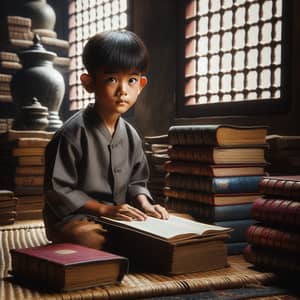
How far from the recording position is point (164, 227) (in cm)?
190

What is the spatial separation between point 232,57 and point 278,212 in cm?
150

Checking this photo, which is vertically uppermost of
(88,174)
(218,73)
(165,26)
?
(165,26)

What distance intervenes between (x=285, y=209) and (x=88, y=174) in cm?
77

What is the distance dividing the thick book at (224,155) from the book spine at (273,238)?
36 centimetres

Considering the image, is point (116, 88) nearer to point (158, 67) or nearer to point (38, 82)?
point (158, 67)

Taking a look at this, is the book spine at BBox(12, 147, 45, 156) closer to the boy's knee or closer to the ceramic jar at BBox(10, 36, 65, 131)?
the ceramic jar at BBox(10, 36, 65, 131)

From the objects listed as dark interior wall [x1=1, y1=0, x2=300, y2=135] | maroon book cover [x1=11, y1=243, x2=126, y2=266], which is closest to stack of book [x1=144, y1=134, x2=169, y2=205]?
dark interior wall [x1=1, y1=0, x2=300, y2=135]

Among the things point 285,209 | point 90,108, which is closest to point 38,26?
point 90,108

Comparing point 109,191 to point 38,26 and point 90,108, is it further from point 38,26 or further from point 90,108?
point 38,26

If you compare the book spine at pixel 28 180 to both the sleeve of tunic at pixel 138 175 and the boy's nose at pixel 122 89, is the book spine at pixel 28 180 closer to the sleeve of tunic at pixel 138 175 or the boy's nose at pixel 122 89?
the sleeve of tunic at pixel 138 175

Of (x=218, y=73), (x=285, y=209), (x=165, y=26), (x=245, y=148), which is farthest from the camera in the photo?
(x=165, y=26)

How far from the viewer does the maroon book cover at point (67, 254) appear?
64.3 inches

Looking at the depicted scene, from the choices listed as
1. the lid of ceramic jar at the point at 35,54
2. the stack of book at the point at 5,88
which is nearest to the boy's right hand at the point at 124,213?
the lid of ceramic jar at the point at 35,54

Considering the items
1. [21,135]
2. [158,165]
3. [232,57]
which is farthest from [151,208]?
[21,135]
